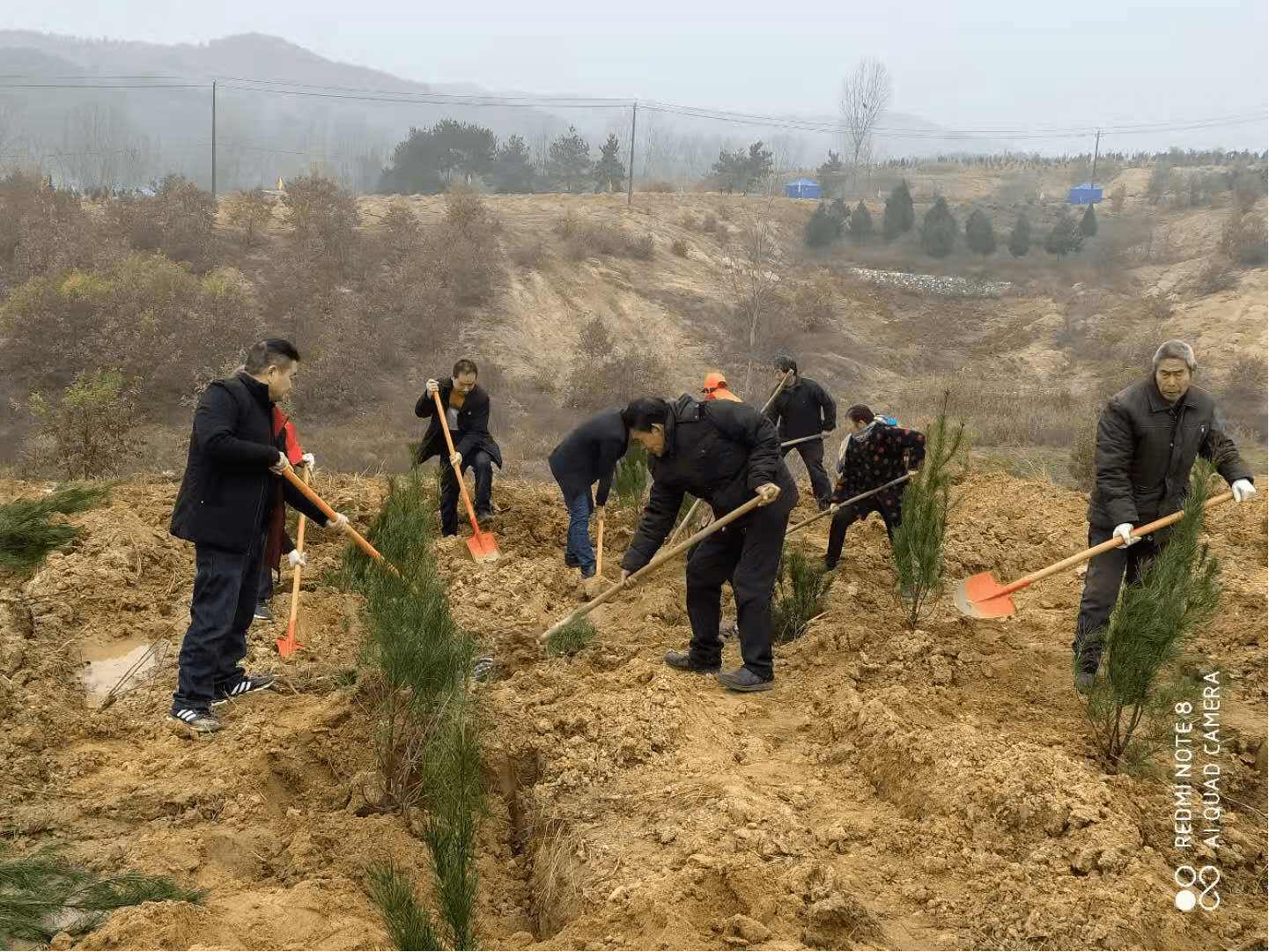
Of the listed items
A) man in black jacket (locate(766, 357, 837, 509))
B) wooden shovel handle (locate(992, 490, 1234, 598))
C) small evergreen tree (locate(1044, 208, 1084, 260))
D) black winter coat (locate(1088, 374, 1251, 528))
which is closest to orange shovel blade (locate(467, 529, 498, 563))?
man in black jacket (locate(766, 357, 837, 509))

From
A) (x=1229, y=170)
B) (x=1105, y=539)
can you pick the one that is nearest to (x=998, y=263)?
(x=1229, y=170)

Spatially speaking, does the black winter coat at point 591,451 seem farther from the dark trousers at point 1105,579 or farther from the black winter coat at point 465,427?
the dark trousers at point 1105,579

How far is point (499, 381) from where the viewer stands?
2127 cm

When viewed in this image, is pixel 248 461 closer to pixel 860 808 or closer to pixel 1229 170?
pixel 860 808

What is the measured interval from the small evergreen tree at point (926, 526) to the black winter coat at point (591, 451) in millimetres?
1852

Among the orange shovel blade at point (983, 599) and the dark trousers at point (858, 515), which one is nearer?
the orange shovel blade at point (983, 599)

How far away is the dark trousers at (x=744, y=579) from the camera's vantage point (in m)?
5.13

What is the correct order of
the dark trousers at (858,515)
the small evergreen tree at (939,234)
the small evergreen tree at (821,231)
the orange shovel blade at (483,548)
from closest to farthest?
the dark trousers at (858,515)
the orange shovel blade at (483,548)
the small evergreen tree at (939,234)
the small evergreen tree at (821,231)

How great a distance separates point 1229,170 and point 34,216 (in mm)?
41814

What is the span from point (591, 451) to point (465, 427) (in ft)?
6.33

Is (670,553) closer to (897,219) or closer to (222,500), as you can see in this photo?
(222,500)

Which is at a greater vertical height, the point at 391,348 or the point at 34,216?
the point at 34,216

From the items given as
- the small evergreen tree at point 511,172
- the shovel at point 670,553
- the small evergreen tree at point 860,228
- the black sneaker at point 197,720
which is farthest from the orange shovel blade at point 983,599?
the small evergreen tree at point 511,172

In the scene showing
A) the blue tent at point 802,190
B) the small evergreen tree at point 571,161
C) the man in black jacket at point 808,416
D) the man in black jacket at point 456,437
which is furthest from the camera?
the blue tent at point 802,190
